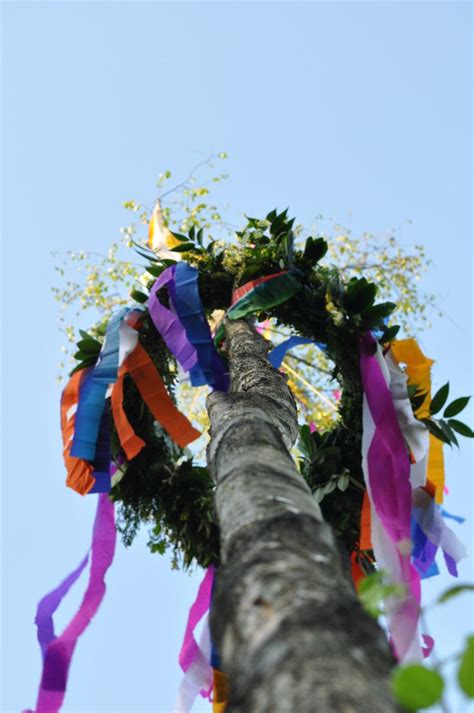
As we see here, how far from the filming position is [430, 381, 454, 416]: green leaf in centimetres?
324

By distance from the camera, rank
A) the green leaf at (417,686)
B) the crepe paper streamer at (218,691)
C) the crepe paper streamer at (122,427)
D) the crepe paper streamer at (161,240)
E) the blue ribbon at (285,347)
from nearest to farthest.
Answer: the green leaf at (417,686), the crepe paper streamer at (218,691), the crepe paper streamer at (122,427), the blue ribbon at (285,347), the crepe paper streamer at (161,240)

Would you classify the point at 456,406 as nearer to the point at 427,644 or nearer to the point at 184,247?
the point at 427,644

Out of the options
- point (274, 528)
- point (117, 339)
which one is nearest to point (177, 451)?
point (117, 339)

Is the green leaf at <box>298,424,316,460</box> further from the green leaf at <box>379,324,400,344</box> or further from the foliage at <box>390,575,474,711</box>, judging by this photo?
the foliage at <box>390,575,474,711</box>

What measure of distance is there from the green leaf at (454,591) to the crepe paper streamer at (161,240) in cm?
325

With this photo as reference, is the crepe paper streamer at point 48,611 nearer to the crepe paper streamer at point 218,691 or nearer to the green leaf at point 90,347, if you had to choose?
the crepe paper streamer at point 218,691

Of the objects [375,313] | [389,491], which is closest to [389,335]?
[375,313]

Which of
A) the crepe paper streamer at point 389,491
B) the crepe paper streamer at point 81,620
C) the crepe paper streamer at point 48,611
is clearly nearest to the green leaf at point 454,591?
the crepe paper streamer at point 389,491

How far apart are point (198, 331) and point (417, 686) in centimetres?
258

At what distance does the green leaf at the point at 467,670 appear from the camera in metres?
0.83

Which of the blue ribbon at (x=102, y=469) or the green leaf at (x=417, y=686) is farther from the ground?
the blue ribbon at (x=102, y=469)

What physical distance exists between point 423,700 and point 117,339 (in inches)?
103

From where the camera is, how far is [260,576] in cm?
123

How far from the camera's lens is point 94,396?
308cm
